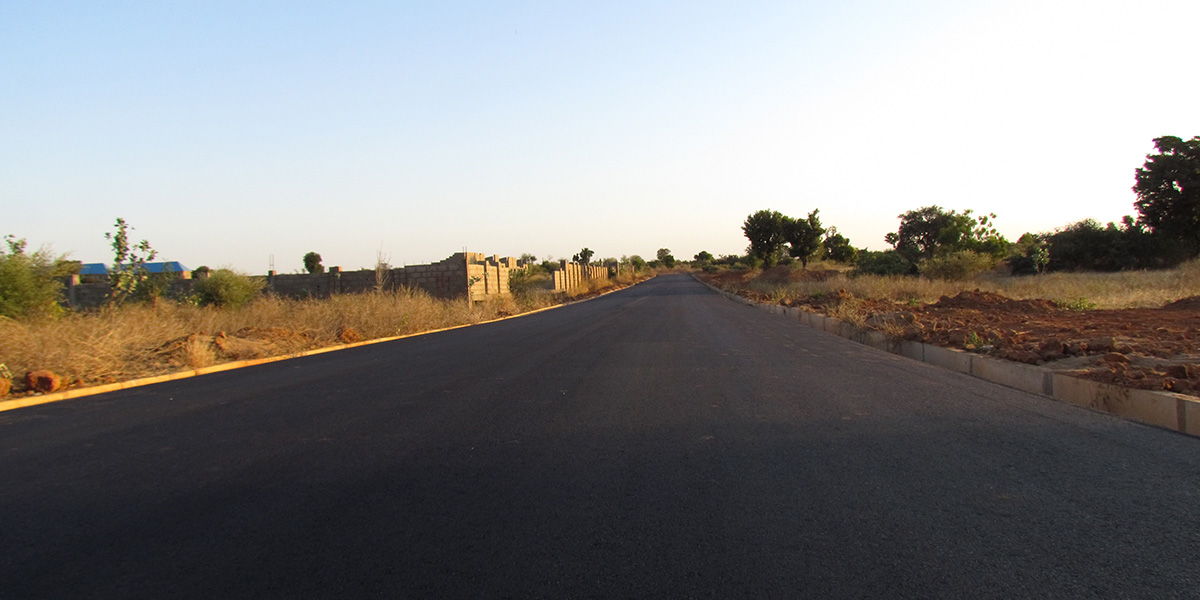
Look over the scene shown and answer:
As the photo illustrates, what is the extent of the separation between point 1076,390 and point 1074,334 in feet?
14.6

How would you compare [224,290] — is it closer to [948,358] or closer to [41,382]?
[41,382]

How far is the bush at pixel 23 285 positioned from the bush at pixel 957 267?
33.4 metres

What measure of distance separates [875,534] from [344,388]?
7.41 m

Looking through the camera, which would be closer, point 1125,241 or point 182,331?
point 182,331

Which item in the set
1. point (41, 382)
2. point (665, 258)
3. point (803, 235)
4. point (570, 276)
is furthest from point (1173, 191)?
point (665, 258)

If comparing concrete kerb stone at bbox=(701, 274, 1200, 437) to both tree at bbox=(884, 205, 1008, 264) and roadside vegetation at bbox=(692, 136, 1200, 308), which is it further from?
tree at bbox=(884, 205, 1008, 264)

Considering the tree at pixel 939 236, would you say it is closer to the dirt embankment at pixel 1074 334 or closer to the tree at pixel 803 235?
the tree at pixel 803 235

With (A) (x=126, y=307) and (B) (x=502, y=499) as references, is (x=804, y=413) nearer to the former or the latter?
(B) (x=502, y=499)

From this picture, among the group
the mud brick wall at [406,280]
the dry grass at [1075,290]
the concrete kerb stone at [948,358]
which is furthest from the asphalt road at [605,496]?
the mud brick wall at [406,280]

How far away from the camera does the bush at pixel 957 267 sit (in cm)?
3312

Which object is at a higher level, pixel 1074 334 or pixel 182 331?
pixel 182 331

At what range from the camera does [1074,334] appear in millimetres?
11023

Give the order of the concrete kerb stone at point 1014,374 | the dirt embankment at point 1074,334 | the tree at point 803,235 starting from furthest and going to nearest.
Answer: the tree at point 803,235
the concrete kerb stone at point 1014,374
the dirt embankment at point 1074,334

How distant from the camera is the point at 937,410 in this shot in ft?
22.2
